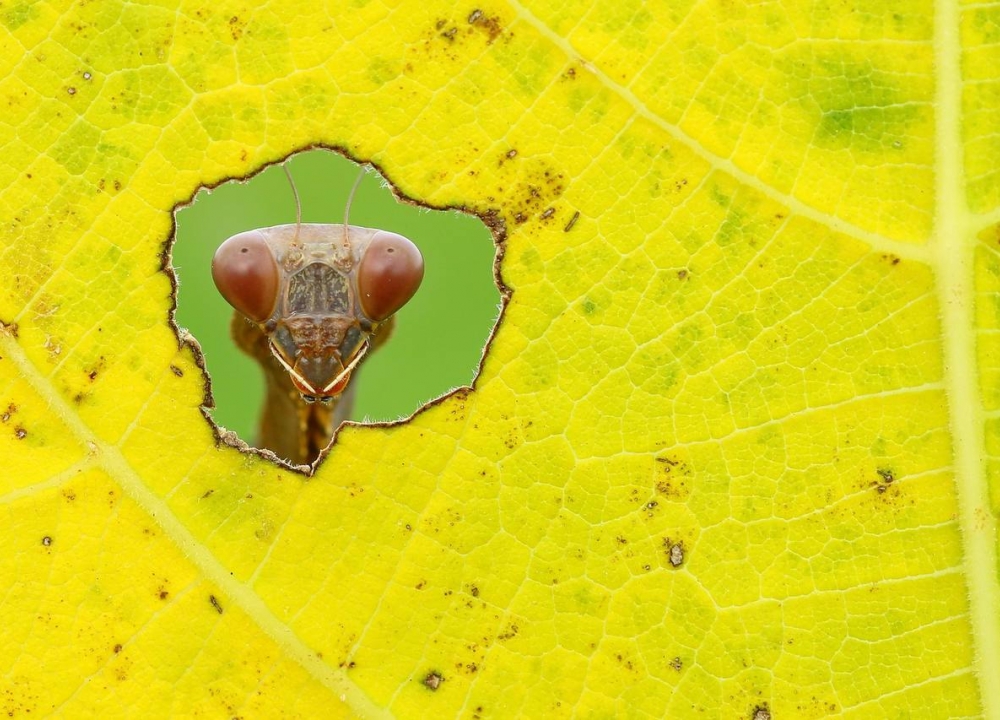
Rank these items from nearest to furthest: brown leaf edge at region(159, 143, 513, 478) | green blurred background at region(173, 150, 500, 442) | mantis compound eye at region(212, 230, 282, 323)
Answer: brown leaf edge at region(159, 143, 513, 478)
mantis compound eye at region(212, 230, 282, 323)
green blurred background at region(173, 150, 500, 442)

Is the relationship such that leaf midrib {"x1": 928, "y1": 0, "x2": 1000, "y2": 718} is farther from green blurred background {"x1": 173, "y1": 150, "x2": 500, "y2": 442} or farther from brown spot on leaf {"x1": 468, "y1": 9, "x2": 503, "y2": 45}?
green blurred background {"x1": 173, "y1": 150, "x2": 500, "y2": 442}

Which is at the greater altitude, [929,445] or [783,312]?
[783,312]

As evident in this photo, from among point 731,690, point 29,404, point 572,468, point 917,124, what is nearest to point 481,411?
point 572,468

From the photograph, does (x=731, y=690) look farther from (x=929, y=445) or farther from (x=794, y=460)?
(x=929, y=445)

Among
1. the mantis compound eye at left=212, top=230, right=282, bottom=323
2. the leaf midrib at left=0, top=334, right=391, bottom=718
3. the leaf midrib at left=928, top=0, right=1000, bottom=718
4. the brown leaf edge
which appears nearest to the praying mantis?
the mantis compound eye at left=212, top=230, right=282, bottom=323

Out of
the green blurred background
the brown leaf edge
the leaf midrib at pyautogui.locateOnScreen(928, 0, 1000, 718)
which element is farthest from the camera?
the green blurred background

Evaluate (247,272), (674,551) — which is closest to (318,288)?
(247,272)
